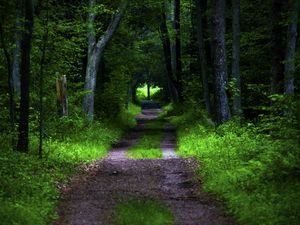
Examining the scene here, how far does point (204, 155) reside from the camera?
1622cm

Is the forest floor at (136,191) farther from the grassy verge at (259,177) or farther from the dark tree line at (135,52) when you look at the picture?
the dark tree line at (135,52)

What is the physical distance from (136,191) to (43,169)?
3.03 meters

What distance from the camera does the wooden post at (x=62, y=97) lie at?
22.3 m

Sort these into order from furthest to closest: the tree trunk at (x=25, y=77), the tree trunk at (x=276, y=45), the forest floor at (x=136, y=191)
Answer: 1. the tree trunk at (x=276, y=45)
2. the tree trunk at (x=25, y=77)
3. the forest floor at (x=136, y=191)

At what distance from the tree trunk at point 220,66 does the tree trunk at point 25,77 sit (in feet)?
25.5

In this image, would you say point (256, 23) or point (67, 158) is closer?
point (67, 158)

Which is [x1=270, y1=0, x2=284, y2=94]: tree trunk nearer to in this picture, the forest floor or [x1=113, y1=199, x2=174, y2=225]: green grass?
the forest floor

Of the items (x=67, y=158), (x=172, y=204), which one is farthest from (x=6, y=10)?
(x=172, y=204)

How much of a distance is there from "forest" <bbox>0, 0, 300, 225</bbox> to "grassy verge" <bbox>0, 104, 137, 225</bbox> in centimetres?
4

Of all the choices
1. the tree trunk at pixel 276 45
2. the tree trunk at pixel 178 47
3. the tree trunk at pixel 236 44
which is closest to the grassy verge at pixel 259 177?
the tree trunk at pixel 276 45

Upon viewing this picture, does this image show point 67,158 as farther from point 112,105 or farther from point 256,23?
point 112,105

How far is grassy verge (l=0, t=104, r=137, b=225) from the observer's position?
8973 millimetres

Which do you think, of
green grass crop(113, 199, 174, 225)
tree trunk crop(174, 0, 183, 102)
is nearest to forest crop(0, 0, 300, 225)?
green grass crop(113, 199, 174, 225)

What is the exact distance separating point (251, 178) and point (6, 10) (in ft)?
43.1
